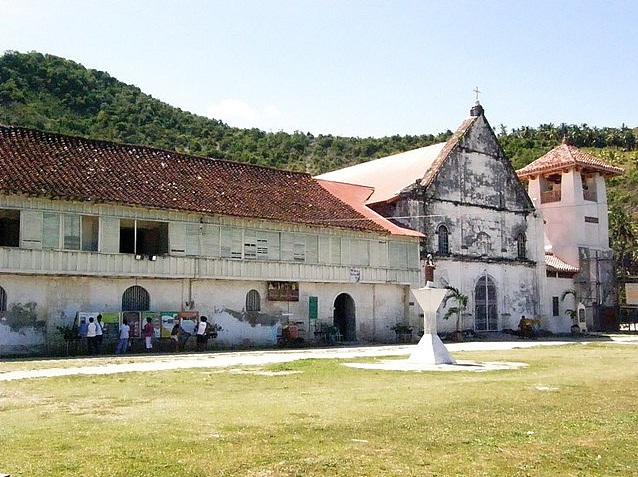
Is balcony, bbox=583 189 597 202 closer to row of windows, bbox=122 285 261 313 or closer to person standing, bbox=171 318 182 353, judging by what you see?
person standing, bbox=171 318 182 353

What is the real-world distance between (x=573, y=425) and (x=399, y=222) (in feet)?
91.2

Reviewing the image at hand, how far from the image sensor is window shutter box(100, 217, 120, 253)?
2577 cm

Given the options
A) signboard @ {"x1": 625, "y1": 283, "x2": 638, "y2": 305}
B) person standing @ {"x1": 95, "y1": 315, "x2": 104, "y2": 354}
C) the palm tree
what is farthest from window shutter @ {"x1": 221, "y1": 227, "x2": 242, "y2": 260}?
signboard @ {"x1": 625, "y1": 283, "x2": 638, "y2": 305}

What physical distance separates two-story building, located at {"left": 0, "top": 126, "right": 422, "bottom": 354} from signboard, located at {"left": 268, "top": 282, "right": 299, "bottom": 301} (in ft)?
0.19

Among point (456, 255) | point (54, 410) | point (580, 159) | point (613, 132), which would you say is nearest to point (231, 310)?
point (456, 255)

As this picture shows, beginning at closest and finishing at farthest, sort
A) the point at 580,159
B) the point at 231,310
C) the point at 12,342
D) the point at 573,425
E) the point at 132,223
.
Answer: the point at 573,425
the point at 12,342
the point at 132,223
the point at 231,310
the point at 580,159

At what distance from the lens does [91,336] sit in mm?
24844

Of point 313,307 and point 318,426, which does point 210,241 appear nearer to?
point 313,307

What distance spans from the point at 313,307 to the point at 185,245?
6815 millimetres

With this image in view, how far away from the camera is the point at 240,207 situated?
97.6 feet

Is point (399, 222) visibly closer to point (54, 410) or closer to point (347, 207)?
point (347, 207)

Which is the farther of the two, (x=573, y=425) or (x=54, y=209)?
(x=54, y=209)

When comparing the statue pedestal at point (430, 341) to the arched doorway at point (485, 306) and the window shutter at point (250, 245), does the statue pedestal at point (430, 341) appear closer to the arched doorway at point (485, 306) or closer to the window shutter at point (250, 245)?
the window shutter at point (250, 245)

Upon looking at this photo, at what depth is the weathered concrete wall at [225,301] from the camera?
2497 cm
